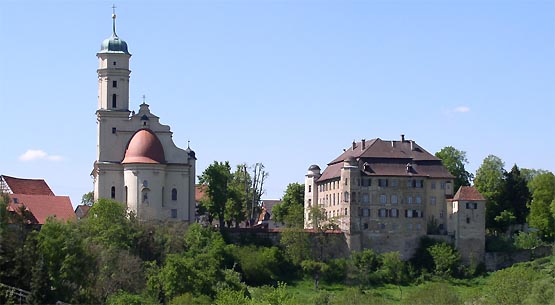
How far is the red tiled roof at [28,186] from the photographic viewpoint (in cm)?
9894

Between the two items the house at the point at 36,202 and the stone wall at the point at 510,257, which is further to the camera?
the stone wall at the point at 510,257

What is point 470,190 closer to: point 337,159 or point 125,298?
point 337,159

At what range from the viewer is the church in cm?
9412

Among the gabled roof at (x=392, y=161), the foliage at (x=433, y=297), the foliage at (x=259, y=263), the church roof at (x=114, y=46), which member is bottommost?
the foliage at (x=433, y=297)

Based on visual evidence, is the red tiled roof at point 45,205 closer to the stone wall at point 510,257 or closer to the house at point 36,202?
the house at point 36,202

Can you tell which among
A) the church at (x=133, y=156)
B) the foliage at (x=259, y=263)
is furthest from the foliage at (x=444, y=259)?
the church at (x=133, y=156)

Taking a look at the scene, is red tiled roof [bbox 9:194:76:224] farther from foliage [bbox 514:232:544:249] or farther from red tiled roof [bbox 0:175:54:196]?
foliage [bbox 514:232:544:249]

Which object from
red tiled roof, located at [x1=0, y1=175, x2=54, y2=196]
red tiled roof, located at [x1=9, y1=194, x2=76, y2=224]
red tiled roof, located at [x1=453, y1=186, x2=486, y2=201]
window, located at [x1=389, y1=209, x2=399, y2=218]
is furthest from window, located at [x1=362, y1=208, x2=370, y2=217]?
red tiled roof, located at [x1=0, y1=175, x2=54, y2=196]

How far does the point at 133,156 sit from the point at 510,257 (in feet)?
83.2

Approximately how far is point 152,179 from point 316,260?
11543 mm

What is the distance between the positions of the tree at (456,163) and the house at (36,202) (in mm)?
30329

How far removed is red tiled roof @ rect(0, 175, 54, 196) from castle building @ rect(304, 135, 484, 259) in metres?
17.8

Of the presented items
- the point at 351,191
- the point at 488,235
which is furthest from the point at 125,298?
the point at 488,235

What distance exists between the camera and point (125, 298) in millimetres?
71188
